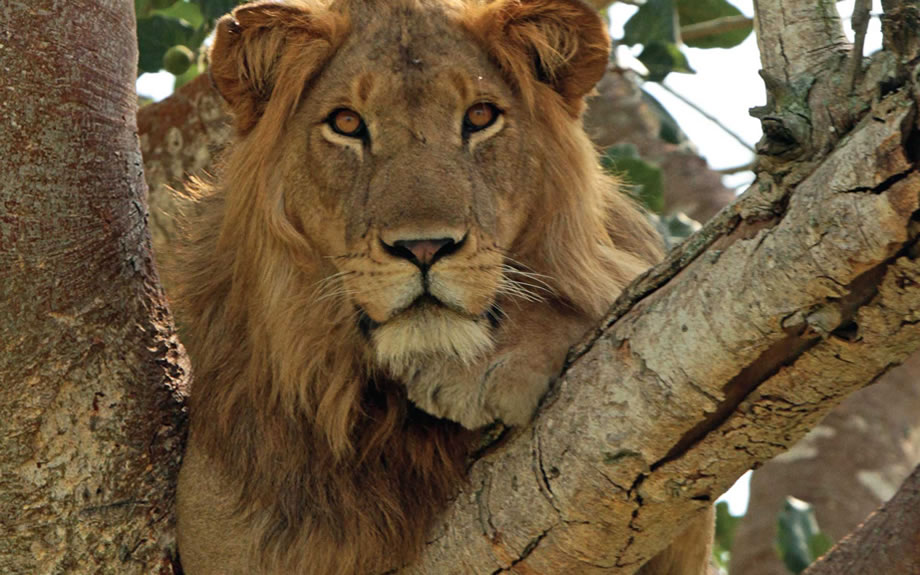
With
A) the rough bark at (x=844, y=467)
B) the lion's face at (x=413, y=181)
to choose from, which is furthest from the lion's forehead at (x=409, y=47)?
the rough bark at (x=844, y=467)

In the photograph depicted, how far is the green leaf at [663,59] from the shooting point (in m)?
5.21

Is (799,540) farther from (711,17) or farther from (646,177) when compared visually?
(711,17)

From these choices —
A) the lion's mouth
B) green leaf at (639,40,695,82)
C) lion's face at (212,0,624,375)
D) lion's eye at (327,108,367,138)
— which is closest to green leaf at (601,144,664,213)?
green leaf at (639,40,695,82)

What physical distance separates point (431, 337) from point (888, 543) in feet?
4.66

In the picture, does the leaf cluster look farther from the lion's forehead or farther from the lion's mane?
the lion's forehead

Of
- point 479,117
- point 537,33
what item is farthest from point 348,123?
point 537,33

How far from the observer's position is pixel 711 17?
218 inches

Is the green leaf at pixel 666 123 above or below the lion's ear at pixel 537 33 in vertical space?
below

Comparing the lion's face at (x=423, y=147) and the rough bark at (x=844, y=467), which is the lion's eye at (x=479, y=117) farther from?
the rough bark at (x=844, y=467)

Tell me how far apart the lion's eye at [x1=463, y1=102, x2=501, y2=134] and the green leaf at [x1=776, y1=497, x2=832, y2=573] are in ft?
7.47

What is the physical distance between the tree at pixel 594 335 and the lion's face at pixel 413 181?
0.41m

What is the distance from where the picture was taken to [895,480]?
23.1ft

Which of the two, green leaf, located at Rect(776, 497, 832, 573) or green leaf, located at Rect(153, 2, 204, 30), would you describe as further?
green leaf, located at Rect(153, 2, 204, 30)

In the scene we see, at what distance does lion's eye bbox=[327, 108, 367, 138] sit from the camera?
3523 mm
